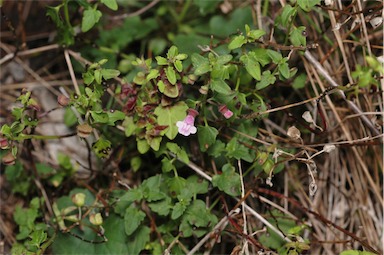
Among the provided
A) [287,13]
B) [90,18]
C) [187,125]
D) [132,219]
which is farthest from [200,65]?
[132,219]

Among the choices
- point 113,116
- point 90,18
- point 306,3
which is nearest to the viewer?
point 306,3

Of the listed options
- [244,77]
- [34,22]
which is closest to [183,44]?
[244,77]

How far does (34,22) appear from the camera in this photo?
2.45m

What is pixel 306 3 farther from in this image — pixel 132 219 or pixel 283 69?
pixel 132 219

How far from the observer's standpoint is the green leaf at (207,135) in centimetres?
172

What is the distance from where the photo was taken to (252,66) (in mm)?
1645

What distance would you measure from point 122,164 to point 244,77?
0.59 meters

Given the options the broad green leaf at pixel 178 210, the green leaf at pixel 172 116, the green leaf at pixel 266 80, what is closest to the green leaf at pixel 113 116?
the green leaf at pixel 172 116

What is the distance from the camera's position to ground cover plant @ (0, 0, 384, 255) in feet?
5.56

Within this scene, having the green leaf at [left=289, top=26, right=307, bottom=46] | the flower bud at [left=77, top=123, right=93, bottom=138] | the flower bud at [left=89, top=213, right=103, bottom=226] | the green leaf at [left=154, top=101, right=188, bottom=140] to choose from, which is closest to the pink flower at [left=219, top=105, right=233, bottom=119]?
the green leaf at [left=154, top=101, right=188, bottom=140]

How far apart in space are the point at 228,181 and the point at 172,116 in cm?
29

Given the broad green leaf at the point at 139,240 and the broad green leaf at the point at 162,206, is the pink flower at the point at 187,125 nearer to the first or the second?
the broad green leaf at the point at 162,206

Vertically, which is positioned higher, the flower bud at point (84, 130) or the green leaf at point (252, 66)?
the green leaf at point (252, 66)

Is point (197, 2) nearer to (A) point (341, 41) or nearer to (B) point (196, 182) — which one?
(A) point (341, 41)
